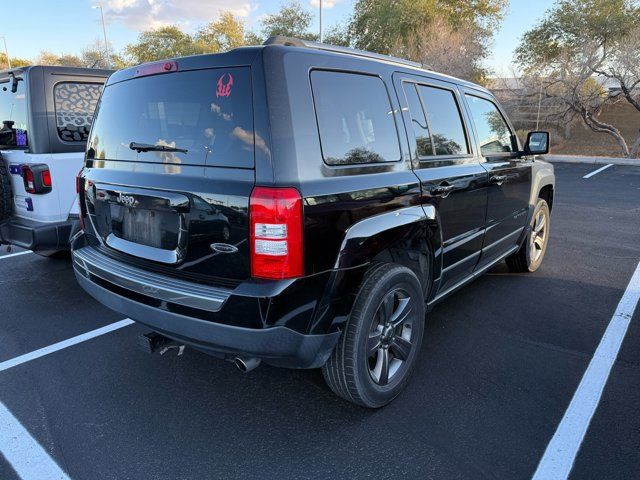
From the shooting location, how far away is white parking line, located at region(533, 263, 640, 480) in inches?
88.3

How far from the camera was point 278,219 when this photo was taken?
6.61 feet

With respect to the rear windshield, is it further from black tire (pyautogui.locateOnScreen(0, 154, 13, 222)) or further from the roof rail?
black tire (pyautogui.locateOnScreen(0, 154, 13, 222))

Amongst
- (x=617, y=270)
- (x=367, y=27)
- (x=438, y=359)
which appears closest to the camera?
(x=438, y=359)

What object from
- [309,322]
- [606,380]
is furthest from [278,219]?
[606,380]

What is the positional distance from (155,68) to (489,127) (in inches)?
111

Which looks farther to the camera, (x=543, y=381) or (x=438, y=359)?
(x=438, y=359)

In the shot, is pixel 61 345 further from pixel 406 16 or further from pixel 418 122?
pixel 406 16

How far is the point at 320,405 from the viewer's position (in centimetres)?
274

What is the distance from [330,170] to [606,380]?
230 centimetres

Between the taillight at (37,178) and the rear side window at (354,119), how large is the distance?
3162mm

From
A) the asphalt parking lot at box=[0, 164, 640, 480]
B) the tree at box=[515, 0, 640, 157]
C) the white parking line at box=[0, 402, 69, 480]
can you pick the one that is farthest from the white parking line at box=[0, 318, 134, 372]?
the tree at box=[515, 0, 640, 157]

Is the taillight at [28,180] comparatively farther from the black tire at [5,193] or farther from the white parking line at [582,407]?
the white parking line at [582,407]

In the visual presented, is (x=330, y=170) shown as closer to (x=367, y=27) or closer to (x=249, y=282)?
(x=249, y=282)

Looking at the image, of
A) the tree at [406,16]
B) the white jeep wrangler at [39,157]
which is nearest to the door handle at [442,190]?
the white jeep wrangler at [39,157]
